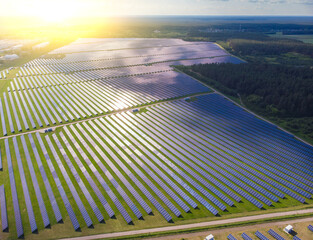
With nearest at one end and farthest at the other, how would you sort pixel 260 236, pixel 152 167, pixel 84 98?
pixel 260 236 → pixel 152 167 → pixel 84 98

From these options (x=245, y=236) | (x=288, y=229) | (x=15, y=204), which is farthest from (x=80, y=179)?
(x=288, y=229)

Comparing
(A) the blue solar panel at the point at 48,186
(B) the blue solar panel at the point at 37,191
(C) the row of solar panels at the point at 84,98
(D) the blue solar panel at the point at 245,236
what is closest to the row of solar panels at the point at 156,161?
(B) the blue solar panel at the point at 37,191

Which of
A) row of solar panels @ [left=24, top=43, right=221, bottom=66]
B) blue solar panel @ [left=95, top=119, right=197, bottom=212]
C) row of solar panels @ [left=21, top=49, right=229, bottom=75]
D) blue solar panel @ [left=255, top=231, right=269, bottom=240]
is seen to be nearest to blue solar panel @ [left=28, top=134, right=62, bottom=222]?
blue solar panel @ [left=95, top=119, right=197, bottom=212]

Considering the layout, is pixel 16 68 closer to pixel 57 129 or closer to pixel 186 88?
pixel 57 129

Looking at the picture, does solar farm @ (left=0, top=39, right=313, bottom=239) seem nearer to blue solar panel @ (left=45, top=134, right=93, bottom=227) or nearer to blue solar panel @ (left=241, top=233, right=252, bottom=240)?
blue solar panel @ (left=45, top=134, right=93, bottom=227)

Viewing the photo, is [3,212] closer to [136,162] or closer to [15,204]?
[15,204]

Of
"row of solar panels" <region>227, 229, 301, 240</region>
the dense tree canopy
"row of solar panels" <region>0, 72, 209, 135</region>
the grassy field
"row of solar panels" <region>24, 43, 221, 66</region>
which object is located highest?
"row of solar panels" <region>24, 43, 221, 66</region>

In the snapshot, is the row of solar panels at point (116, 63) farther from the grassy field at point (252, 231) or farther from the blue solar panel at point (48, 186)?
the grassy field at point (252, 231)

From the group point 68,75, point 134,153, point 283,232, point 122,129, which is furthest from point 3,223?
point 68,75
